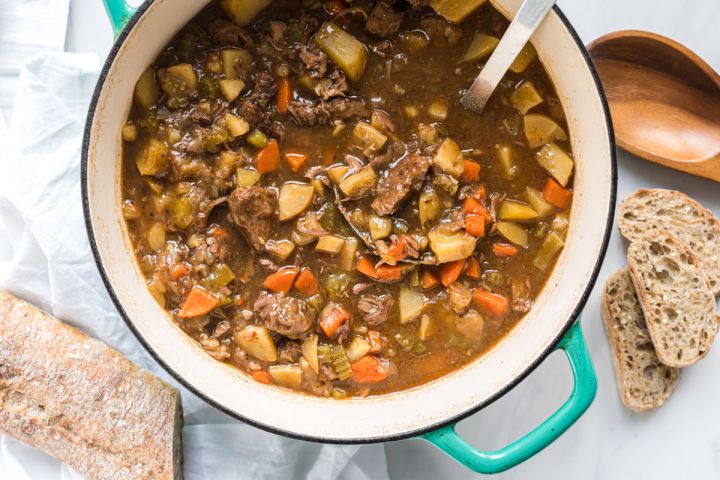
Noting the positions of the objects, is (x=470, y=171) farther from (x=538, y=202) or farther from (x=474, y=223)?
(x=538, y=202)

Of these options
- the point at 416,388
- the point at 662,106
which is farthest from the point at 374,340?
the point at 662,106

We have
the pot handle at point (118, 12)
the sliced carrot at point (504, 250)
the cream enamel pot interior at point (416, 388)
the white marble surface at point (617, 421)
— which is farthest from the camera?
the white marble surface at point (617, 421)

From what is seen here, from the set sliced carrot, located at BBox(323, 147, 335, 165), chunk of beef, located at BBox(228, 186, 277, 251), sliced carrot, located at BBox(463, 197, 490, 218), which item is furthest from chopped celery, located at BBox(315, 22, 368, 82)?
sliced carrot, located at BBox(463, 197, 490, 218)

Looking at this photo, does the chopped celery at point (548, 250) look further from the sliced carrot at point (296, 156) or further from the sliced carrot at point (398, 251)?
the sliced carrot at point (296, 156)

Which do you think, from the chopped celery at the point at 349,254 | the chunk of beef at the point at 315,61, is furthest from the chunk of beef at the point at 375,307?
the chunk of beef at the point at 315,61

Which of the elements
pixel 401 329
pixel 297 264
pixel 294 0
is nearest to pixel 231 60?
pixel 294 0

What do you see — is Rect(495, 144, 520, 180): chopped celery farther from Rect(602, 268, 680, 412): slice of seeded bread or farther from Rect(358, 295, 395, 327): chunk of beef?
Rect(602, 268, 680, 412): slice of seeded bread
